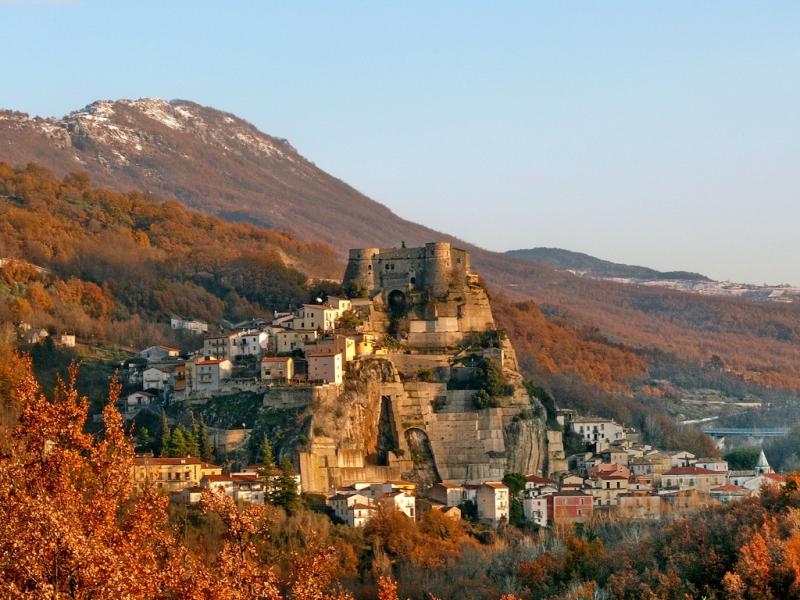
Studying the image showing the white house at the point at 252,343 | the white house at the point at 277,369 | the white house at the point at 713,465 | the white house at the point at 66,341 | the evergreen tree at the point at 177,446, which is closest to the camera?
the evergreen tree at the point at 177,446

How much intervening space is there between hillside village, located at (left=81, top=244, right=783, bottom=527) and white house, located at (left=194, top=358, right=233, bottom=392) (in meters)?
0.09

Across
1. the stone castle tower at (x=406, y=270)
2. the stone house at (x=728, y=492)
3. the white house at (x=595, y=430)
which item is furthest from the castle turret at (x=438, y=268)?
the stone house at (x=728, y=492)

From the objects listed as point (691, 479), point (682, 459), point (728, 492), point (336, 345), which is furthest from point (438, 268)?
point (728, 492)

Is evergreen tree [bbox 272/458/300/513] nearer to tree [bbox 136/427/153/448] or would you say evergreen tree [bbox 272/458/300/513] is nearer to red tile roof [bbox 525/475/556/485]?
tree [bbox 136/427/153/448]

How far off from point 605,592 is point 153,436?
79.9 ft

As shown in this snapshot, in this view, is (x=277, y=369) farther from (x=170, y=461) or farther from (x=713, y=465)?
(x=713, y=465)

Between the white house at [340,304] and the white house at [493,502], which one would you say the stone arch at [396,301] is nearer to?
the white house at [340,304]

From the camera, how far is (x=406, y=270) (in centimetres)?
7881

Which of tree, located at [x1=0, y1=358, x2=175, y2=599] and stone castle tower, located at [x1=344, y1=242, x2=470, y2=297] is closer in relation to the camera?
tree, located at [x1=0, y1=358, x2=175, y2=599]

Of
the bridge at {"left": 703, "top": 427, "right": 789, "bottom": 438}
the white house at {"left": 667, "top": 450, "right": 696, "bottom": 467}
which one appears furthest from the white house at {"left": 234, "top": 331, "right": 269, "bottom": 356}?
the bridge at {"left": 703, "top": 427, "right": 789, "bottom": 438}

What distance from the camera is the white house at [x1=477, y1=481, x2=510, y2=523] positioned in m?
65.6

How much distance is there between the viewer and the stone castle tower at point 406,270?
78.1 m

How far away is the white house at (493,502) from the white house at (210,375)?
37.0 feet

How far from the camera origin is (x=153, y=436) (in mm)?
67875
